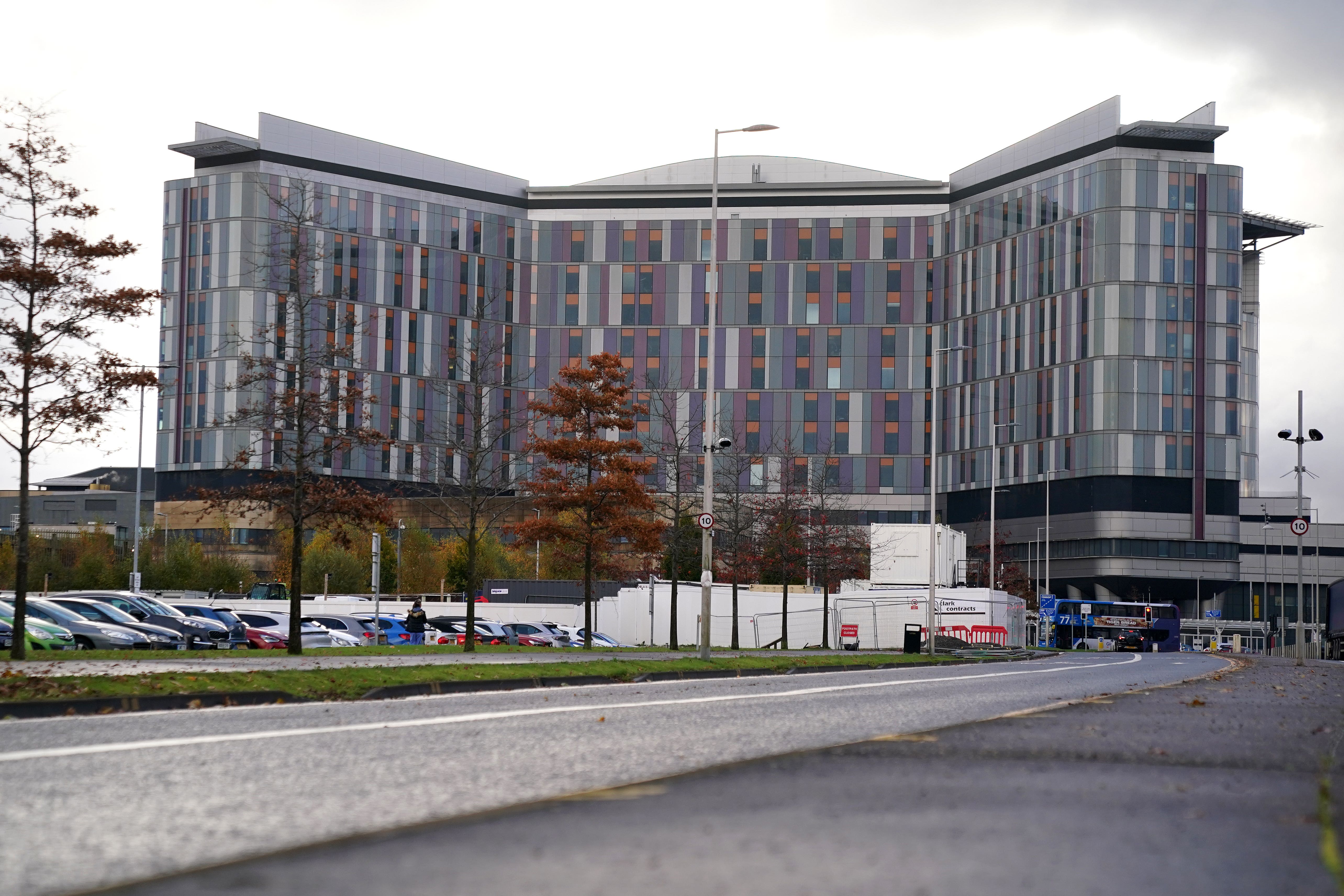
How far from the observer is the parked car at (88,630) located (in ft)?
102

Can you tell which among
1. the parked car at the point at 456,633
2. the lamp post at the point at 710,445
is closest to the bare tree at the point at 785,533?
the parked car at the point at 456,633

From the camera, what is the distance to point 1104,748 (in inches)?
403

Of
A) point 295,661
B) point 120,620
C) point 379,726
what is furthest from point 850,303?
point 379,726

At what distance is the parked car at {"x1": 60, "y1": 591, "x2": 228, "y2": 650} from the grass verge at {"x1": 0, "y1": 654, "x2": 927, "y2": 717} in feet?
47.7

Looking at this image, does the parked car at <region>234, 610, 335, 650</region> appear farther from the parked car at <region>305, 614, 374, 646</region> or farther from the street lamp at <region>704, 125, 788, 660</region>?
the street lamp at <region>704, 125, 788, 660</region>

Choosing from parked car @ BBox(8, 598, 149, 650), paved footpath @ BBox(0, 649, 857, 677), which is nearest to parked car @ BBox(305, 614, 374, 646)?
paved footpath @ BBox(0, 649, 857, 677)

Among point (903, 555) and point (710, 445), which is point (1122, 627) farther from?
point (710, 445)

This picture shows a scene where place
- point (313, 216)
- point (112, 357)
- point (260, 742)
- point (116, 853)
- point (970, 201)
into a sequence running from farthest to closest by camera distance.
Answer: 1. point (970, 201)
2. point (313, 216)
3. point (112, 357)
4. point (260, 742)
5. point (116, 853)

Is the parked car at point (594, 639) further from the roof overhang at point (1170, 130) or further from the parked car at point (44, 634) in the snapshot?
the roof overhang at point (1170, 130)

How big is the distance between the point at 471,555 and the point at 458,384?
22.4 ft

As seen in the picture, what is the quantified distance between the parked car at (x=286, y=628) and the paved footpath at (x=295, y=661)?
8296 millimetres

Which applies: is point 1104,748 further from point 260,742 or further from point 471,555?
point 471,555

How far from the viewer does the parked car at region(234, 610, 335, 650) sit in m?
41.4

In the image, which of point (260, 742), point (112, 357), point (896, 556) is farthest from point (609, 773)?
point (896, 556)
